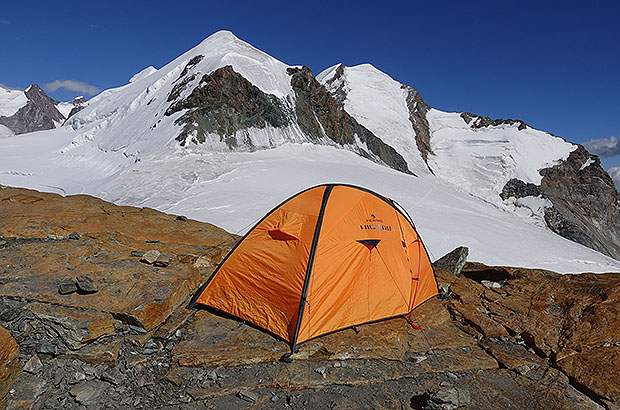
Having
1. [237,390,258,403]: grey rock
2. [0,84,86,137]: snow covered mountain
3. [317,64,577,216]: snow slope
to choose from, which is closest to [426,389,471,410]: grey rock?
[237,390,258,403]: grey rock

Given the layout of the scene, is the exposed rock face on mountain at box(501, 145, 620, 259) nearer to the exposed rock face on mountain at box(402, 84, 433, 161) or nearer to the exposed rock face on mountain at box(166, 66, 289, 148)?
the exposed rock face on mountain at box(402, 84, 433, 161)

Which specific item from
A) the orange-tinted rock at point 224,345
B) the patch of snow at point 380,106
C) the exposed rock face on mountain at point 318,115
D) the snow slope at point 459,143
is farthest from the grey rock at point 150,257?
the snow slope at point 459,143

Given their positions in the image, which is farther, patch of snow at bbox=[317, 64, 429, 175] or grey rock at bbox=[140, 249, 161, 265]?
patch of snow at bbox=[317, 64, 429, 175]

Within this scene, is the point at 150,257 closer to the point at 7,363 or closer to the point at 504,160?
the point at 7,363

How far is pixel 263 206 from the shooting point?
16.1m

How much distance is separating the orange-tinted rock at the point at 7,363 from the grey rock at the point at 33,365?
100 mm

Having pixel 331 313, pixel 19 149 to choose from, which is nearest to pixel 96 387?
pixel 331 313

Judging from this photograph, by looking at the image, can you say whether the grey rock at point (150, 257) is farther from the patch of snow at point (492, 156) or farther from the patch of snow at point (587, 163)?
the patch of snow at point (587, 163)

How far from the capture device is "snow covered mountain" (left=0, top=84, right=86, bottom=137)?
395 ft

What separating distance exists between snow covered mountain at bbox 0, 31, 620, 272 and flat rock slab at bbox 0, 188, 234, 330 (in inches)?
213

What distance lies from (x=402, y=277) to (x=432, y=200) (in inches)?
740

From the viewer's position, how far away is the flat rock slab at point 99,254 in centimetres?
475

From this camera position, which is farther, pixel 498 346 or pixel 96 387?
pixel 498 346

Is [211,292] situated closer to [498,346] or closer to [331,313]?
[331,313]
